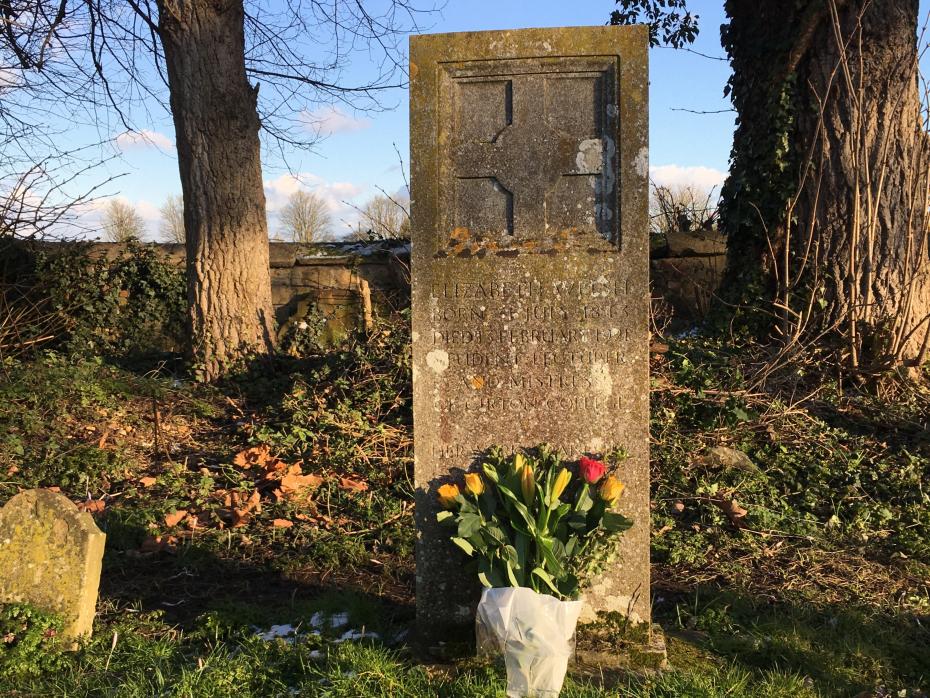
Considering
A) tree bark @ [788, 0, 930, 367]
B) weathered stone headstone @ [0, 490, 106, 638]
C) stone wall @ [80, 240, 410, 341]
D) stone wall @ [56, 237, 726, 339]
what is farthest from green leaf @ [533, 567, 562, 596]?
stone wall @ [80, 240, 410, 341]

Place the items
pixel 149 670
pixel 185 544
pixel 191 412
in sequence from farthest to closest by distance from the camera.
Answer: pixel 191 412
pixel 185 544
pixel 149 670

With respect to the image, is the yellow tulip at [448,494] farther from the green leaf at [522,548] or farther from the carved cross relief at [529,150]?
the carved cross relief at [529,150]

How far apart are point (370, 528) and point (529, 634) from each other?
2527mm

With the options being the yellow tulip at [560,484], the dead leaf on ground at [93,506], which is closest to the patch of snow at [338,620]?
the yellow tulip at [560,484]

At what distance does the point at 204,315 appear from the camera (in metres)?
8.21

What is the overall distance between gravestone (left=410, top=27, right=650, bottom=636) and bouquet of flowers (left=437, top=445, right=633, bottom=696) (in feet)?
0.48

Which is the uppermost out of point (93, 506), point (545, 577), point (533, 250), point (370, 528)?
point (533, 250)

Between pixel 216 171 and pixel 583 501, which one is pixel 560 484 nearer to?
pixel 583 501

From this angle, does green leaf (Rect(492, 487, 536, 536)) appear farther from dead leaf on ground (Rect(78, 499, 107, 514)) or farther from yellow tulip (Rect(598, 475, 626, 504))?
dead leaf on ground (Rect(78, 499, 107, 514))

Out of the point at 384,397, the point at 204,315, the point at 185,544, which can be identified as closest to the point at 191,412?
the point at 204,315

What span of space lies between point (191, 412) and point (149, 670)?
4.33 meters

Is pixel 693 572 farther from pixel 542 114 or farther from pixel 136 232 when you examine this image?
pixel 136 232

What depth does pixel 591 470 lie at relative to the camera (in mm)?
3434

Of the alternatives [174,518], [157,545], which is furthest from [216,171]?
[157,545]
